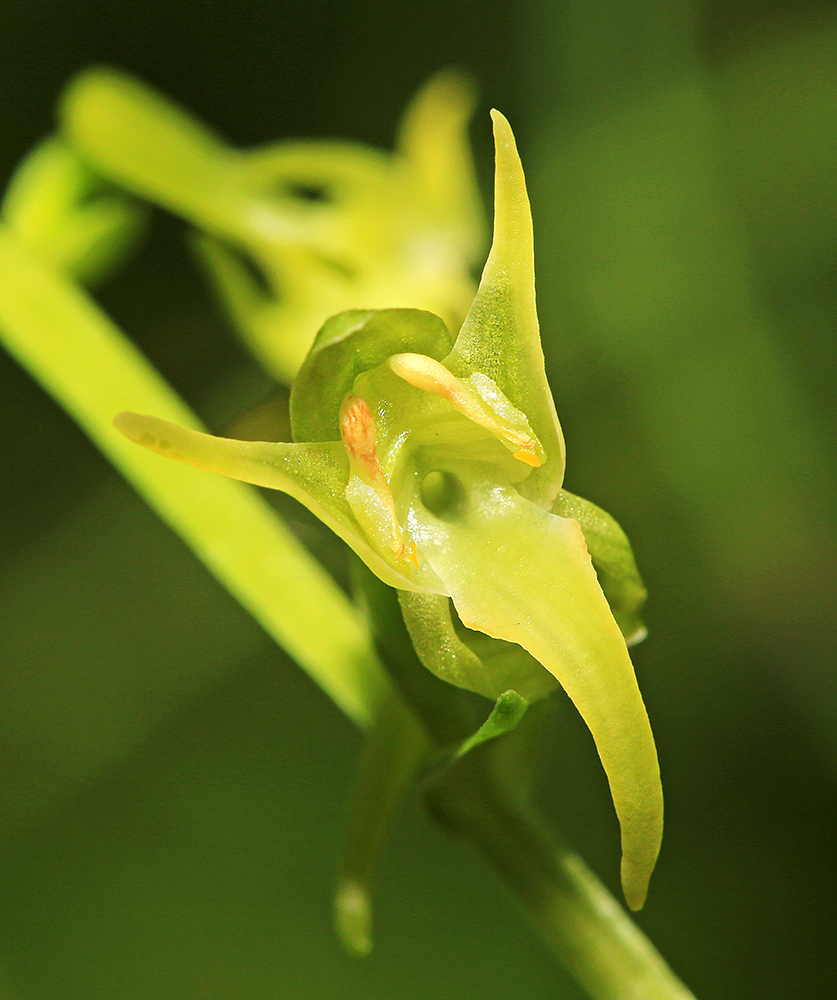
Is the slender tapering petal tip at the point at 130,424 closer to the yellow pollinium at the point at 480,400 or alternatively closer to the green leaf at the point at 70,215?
the yellow pollinium at the point at 480,400

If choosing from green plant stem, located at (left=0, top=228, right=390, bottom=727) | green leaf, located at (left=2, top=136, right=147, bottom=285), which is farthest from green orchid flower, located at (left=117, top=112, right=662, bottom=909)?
green leaf, located at (left=2, top=136, right=147, bottom=285)

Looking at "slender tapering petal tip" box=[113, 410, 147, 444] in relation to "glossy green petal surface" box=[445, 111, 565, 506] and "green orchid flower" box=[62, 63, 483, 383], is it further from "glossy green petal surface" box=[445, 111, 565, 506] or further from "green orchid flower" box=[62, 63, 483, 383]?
"green orchid flower" box=[62, 63, 483, 383]

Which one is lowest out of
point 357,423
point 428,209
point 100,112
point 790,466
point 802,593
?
point 802,593

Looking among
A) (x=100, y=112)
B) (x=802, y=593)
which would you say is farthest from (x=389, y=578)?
(x=802, y=593)

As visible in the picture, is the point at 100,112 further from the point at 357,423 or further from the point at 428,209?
the point at 357,423

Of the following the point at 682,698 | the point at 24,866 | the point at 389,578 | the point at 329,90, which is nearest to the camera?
the point at 389,578
